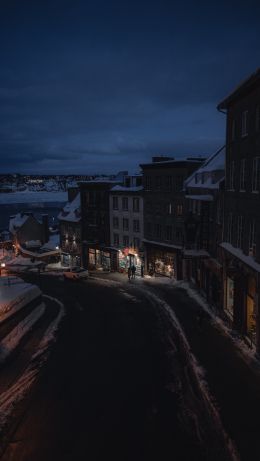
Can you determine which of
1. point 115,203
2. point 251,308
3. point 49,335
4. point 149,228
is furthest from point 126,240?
point 251,308

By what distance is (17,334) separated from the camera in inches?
920

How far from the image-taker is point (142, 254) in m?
44.2

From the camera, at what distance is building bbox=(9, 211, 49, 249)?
62.4m

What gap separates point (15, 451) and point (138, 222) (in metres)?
33.7

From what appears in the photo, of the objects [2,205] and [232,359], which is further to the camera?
[2,205]

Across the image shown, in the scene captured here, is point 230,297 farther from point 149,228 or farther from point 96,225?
point 96,225

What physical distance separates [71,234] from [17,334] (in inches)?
1236

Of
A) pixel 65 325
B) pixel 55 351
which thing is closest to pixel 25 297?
pixel 65 325

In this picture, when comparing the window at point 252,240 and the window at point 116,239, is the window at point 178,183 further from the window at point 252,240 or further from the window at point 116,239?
the window at point 252,240

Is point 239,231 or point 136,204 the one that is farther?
point 136,204

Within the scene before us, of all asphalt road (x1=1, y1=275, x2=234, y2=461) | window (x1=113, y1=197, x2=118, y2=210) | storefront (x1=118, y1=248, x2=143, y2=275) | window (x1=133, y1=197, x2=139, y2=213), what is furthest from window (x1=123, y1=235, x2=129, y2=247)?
asphalt road (x1=1, y1=275, x2=234, y2=461)

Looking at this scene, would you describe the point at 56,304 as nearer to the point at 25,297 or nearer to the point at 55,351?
the point at 25,297

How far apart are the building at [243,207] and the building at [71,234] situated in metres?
30.9

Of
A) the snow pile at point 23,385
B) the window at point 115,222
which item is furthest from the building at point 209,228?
the window at point 115,222
